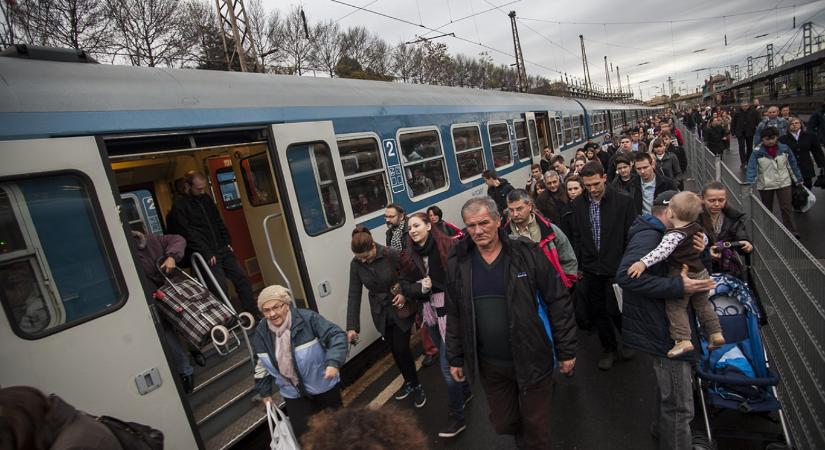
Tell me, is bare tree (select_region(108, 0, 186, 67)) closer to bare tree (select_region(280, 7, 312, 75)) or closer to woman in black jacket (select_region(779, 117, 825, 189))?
bare tree (select_region(280, 7, 312, 75))

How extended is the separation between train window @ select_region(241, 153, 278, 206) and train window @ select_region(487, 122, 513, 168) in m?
4.74

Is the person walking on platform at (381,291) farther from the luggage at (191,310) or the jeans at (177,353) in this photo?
the jeans at (177,353)

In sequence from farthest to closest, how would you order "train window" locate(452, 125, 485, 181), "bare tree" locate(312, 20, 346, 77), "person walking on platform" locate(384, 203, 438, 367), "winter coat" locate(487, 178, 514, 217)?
1. "bare tree" locate(312, 20, 346, 77)
2. "train window" locate(452, 125, 485, 181)
3. "winter coat" locate(487, 178, 514, 217)
4. "person walking on platform" locate(384, 203, 438, 367)

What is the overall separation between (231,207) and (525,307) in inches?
189

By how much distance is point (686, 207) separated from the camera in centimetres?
258

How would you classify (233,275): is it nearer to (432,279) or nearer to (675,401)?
(432,279)

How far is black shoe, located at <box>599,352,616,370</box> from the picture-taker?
13.5ft

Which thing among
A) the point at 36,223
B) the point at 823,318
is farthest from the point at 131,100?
the point at 823,318

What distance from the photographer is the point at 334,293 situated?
4.46 metres

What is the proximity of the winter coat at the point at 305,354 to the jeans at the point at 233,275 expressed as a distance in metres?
1.94

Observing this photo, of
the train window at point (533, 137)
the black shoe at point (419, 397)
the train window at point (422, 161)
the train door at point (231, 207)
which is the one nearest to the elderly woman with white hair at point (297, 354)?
the black shoe at point (419, 397)

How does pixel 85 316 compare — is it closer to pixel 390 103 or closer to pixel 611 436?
pixel 611 436

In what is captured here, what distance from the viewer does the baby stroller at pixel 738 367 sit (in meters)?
2.61

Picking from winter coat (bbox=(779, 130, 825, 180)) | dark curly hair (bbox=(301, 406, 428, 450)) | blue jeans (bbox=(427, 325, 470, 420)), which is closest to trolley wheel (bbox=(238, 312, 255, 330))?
blue jeans (bbox=(427, 325, 470, 420))
